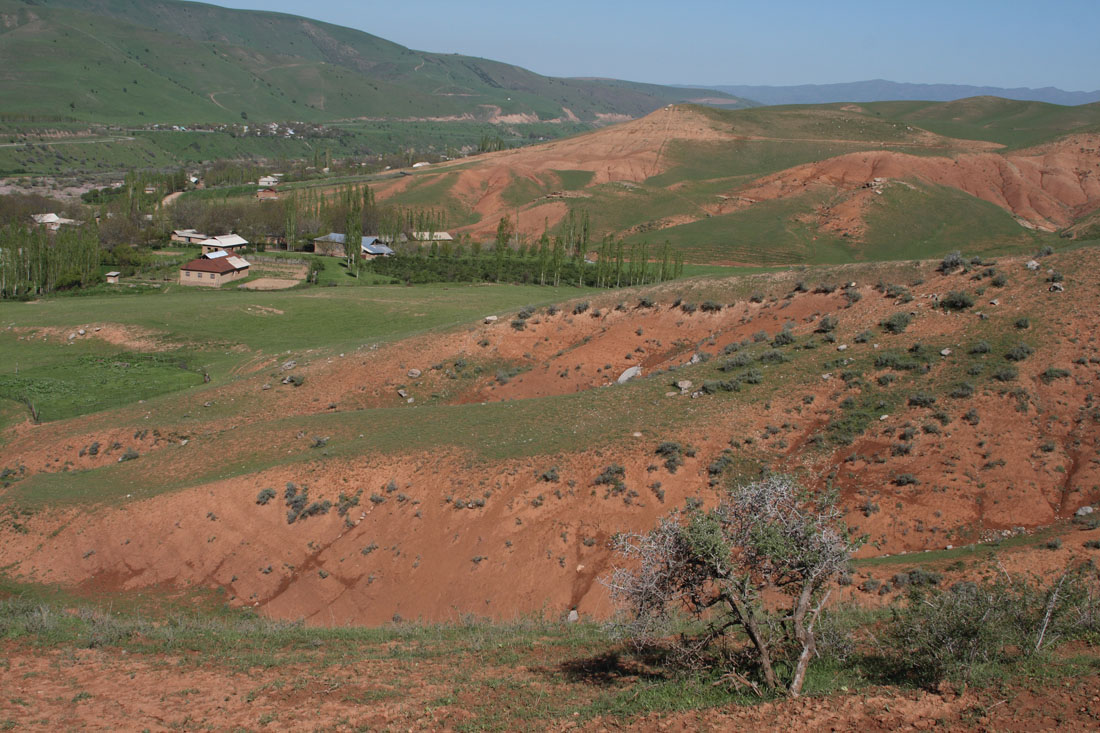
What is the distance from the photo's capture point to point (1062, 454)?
23375mm

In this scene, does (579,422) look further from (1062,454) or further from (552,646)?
(1062,454)

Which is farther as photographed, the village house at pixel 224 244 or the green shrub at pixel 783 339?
the village house at pixel 224 244

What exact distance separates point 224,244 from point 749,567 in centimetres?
9584

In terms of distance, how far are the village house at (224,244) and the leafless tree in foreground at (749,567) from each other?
302 ft

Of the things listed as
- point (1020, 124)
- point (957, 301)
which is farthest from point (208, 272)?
point (1020, 124)

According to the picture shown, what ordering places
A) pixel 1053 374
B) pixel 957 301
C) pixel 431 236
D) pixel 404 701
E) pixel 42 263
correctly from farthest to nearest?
pixel 431 236 → pixel 42 263 → pixel 957 301 → pixel 1053 374 → pixel 404 701

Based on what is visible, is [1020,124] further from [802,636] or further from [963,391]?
[802,636]

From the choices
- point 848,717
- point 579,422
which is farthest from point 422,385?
point 848,717

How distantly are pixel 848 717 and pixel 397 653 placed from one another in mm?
9241

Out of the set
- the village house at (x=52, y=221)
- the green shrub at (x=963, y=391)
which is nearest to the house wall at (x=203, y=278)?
the village house at (x=52, y=221)

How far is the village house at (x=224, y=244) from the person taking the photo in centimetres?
9489

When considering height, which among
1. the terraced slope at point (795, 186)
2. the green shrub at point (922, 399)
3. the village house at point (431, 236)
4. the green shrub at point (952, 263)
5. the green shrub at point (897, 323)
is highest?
the terraced slope at point (795, 186)

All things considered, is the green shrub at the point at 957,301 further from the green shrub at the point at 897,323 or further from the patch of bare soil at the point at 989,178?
the patch of bare soil at the point at 989,178

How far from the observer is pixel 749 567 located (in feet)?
41.4
